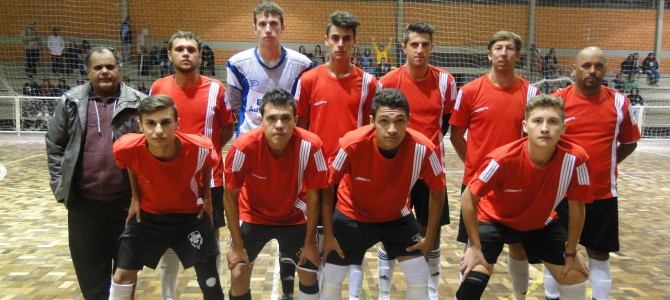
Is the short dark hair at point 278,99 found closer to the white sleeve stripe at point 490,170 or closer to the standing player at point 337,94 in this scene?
the standing player at point 337,94

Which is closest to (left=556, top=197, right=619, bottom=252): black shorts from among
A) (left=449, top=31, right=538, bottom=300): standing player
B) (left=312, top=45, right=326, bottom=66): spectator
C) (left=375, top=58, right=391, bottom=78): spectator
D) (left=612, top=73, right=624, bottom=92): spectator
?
(left=449, top=31, right=538, bottom=300): standing player

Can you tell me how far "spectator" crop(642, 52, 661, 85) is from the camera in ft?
56.8

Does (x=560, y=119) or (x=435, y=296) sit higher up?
(x=560, y=119)

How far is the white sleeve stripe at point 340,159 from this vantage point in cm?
276

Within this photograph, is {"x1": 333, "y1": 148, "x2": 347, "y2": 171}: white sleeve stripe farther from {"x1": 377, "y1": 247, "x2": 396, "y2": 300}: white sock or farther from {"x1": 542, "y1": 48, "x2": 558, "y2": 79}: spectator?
{"x1": 542, "y1": 48, "x2": 558, "y2": 79}: spectator

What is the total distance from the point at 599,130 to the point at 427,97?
103cm

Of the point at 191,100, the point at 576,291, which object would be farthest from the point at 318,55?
the point at 576,291

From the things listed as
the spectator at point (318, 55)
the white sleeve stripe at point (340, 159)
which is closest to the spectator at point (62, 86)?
the spectator at point (318, 55)

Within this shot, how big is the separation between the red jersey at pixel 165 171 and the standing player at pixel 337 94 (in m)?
0.74

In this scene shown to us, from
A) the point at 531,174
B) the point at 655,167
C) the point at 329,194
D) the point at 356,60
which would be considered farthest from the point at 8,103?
the point at 655,167

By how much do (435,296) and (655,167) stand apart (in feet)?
28.1

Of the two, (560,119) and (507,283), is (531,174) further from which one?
(507,283)

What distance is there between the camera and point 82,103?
2.82 meters

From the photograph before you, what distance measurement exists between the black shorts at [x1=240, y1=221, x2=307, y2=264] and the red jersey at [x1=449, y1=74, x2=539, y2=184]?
1155 mm
